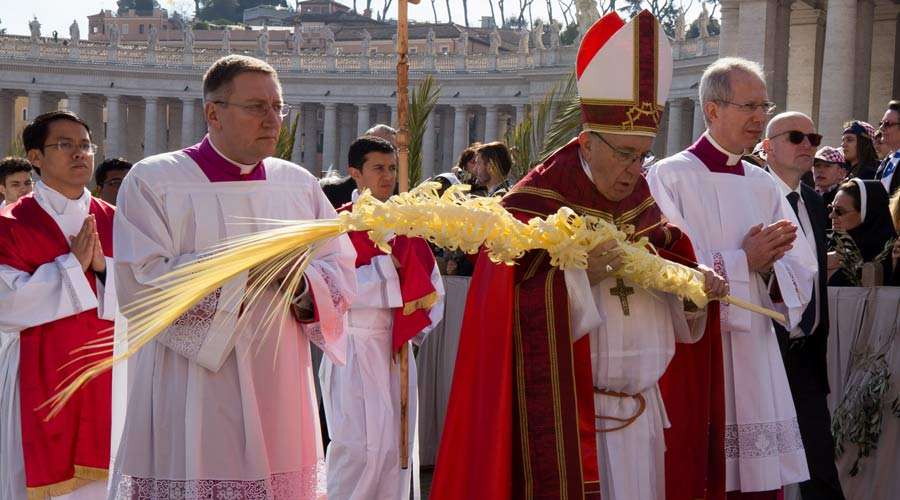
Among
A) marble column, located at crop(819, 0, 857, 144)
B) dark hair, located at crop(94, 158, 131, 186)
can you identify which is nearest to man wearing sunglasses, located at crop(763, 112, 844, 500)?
dark hair, located at crop(94, 158, 131, 186)

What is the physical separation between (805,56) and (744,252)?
28247 millimetres

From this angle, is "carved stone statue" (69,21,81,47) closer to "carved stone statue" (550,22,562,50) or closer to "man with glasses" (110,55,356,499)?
"carved stone statue" (550,22,562,50)

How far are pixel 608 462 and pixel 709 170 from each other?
75.1 inches

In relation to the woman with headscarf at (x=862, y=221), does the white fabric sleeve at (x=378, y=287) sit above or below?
below

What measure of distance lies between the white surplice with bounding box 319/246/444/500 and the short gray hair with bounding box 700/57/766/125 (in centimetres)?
256

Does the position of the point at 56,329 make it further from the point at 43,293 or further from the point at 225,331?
the point at 225,331

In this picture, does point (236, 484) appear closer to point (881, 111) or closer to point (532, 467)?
point (532, 467)

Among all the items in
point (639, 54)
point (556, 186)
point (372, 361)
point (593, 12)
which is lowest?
point (372, 361)

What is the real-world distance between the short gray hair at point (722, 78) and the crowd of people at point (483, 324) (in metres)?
0.03

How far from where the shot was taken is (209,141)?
17.2 feet

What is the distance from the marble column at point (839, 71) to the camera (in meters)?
26.2

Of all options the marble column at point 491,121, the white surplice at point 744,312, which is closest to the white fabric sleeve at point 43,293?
the white surplice at point 744,312

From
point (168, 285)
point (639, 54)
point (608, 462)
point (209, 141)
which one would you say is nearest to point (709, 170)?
point (639, 54)

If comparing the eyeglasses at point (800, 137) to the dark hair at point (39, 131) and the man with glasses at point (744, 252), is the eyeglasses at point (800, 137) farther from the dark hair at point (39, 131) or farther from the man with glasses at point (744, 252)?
the dark hair at point (39, 131)
